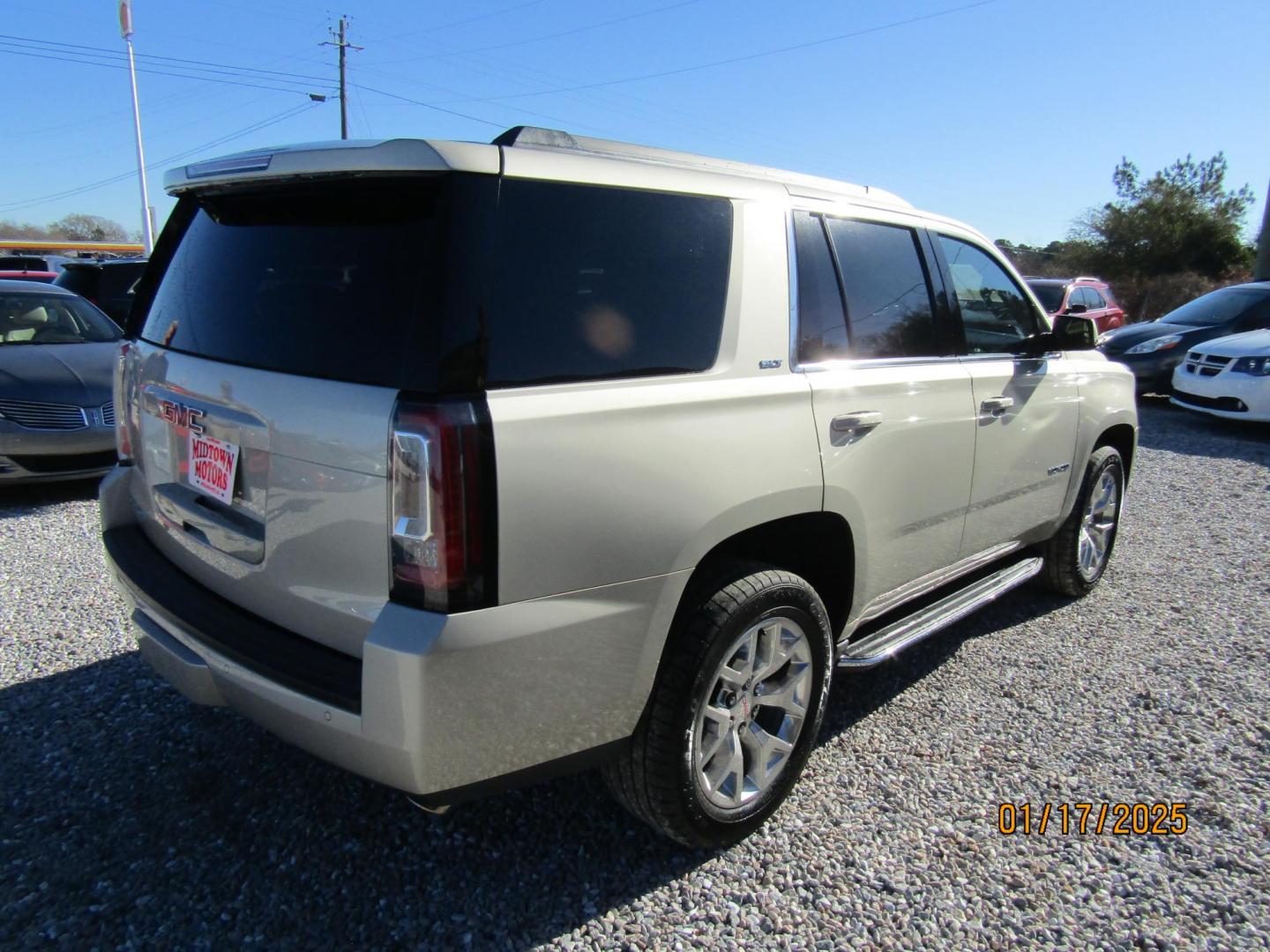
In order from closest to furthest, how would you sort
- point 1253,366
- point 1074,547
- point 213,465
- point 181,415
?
1. point 213,465
2. point 181,415
3. point 1074,547
4. point 1253,366

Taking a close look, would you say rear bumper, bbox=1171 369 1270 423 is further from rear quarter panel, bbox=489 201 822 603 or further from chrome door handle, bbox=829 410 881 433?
rear quarter panel, bbox=489 201 822 603

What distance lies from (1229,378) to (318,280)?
1037 cm

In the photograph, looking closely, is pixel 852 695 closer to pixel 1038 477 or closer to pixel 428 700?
pixel 1038 477

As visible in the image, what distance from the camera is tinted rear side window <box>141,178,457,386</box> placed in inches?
72.4

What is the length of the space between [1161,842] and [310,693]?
8.13ft

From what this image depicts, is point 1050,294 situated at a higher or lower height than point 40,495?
higher

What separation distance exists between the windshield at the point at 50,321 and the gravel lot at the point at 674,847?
3.76m

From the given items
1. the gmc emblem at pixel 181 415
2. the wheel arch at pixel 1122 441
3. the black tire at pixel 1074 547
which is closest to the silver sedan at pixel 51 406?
the gmc emblem at pixel 181 415

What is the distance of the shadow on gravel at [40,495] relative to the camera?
18.5 feet

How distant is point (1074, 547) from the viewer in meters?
4.30

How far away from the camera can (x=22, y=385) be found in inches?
224

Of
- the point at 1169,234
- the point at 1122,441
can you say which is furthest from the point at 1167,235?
the point at 1122,441
